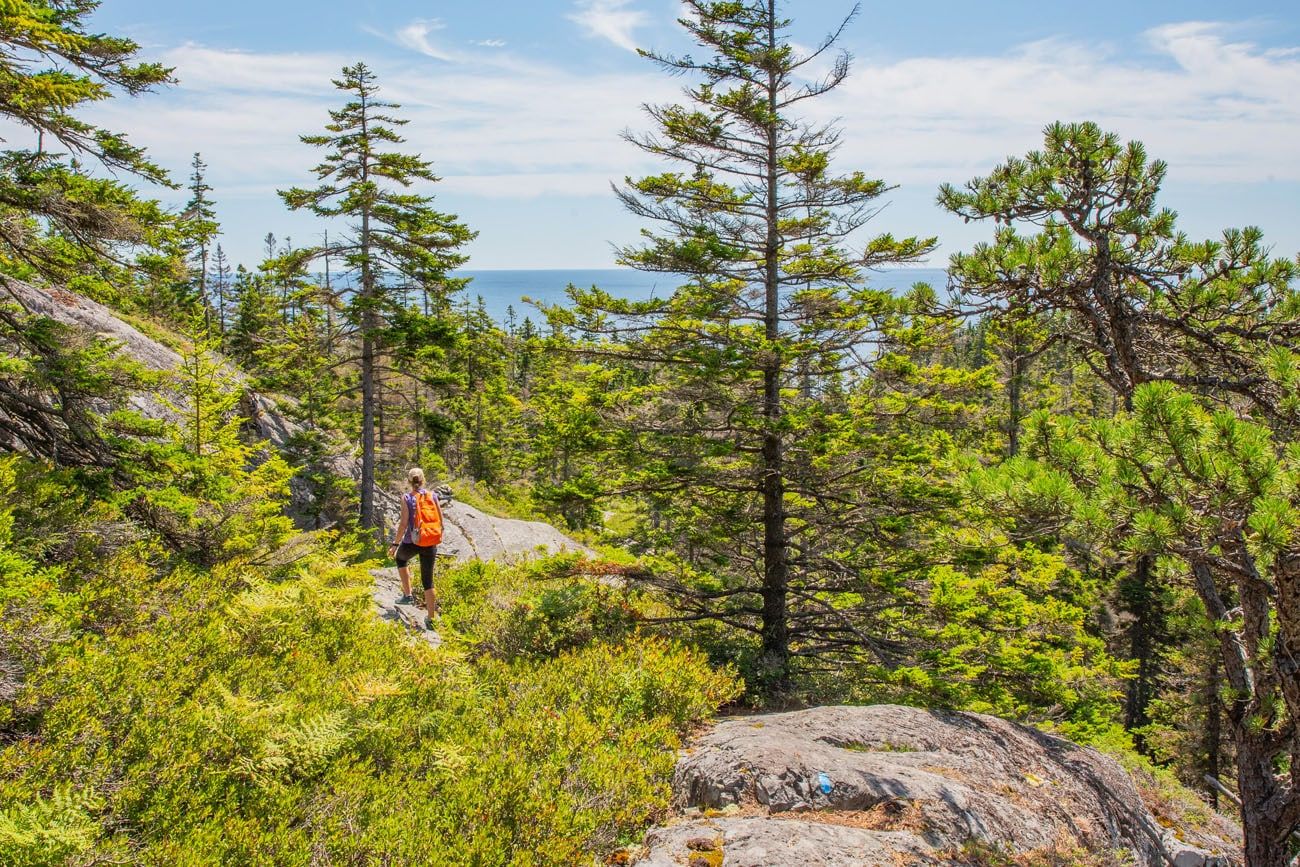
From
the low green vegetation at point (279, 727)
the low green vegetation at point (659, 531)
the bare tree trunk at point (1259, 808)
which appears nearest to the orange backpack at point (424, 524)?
the low green vegetation at point (659, 531)

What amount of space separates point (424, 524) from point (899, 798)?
6833mm

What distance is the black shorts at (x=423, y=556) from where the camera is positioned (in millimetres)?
9203

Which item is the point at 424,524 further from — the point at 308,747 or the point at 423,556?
the point at 308,747

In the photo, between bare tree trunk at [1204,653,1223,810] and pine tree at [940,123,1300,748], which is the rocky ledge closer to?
pine tree at [940,123,1300,748]

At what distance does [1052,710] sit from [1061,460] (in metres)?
7.47

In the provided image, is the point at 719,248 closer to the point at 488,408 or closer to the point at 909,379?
the point at 909,379

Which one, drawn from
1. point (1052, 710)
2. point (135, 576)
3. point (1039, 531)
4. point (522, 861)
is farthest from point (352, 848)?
point (1052, 710)

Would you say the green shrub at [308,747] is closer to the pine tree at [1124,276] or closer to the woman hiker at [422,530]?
the woman hiker at [422,530]

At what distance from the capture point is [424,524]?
367 inches

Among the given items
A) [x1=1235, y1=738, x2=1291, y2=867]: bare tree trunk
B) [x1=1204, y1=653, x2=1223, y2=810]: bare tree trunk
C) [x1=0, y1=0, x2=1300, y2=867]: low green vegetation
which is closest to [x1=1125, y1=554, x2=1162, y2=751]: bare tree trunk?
[x1=1204, y1=653, x2=1223, y2=810]: bare tree trunk

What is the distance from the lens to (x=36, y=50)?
589cm

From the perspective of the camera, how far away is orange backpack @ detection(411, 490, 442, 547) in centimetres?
927

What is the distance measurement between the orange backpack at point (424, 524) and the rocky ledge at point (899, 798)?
493cm

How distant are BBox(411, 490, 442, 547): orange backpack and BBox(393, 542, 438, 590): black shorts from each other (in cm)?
10
